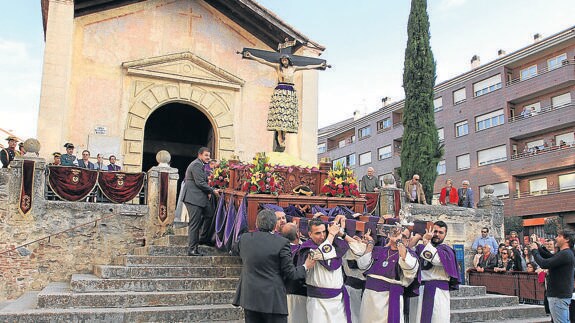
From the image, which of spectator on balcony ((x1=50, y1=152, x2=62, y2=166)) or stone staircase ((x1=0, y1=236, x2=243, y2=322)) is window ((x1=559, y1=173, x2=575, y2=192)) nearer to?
stone staircase ((x1=0, y1=236, x2=243, y2=322))

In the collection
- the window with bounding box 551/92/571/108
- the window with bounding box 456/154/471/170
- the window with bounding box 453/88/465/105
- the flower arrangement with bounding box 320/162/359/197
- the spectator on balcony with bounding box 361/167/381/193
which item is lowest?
the flower arrangement with bounding box 320/162/359/197

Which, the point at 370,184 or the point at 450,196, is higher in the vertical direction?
the point at 370,184

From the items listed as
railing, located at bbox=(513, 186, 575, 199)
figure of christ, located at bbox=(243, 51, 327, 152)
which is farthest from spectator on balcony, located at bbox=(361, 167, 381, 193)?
railing, located at bbox=(513, 186, 575, 199)

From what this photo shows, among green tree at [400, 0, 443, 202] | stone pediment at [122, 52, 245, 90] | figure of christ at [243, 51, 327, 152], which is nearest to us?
figure of christ at [243, 51, 327, 152]

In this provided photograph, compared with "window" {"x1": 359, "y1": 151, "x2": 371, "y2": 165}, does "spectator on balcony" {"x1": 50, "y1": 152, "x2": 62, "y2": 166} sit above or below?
below

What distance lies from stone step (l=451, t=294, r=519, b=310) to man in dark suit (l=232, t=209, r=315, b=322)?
517 cm

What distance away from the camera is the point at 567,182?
29.8 m

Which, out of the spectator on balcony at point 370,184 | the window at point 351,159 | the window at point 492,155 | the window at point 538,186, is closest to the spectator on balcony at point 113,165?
the spectator on balcony at point 370,184

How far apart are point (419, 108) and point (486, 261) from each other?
310 inches

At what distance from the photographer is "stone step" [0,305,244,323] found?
262 inches

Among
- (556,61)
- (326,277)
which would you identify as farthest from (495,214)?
(556,61)

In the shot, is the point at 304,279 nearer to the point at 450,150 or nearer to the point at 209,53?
the point at 209,53

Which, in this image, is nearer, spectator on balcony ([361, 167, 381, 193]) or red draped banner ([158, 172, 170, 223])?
red draped banner ([158, 172, 170, 223])

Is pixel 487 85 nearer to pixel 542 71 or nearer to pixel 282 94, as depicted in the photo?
pixel 542 71
